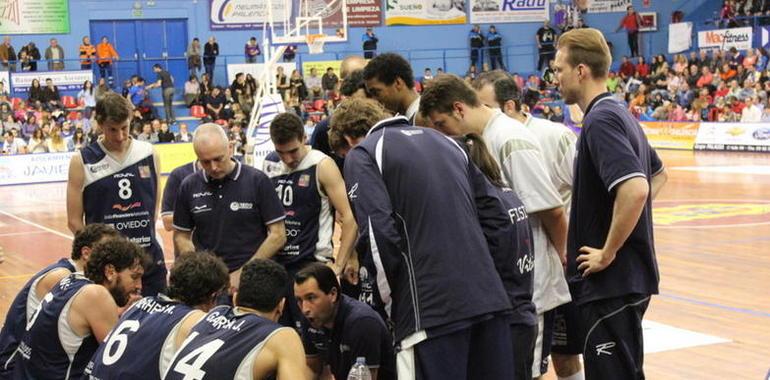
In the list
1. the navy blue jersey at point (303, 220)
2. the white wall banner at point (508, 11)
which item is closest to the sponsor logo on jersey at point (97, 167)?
the navy blue jersey at point (303, 220)

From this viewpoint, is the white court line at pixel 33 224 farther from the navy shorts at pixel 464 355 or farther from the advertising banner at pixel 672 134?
the advertising banner at pixel 672 134

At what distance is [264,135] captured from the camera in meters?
21.4

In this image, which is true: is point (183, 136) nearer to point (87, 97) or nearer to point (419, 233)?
Answer: point (87, 97)

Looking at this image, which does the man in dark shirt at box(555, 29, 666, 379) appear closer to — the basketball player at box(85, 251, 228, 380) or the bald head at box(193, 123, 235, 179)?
the basketball player at box(85, 251, 228, 380)

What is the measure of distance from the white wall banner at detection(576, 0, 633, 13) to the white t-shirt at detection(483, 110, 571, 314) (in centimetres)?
3708

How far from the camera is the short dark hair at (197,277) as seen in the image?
16.3 ft

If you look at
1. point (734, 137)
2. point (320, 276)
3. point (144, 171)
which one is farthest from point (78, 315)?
point (734, 137)

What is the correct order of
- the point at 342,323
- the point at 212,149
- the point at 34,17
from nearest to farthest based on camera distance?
the point at 342,323 → the point at 212,149 → the point at 34,17

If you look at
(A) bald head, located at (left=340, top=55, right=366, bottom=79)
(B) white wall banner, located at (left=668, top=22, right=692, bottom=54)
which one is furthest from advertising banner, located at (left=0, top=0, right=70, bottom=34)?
(A) bald head, located at (left=340, top=55, right=366, bottom=79)

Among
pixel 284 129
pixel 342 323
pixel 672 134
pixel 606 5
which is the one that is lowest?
pixel 672 134

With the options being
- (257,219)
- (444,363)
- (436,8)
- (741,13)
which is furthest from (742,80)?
(444,363)

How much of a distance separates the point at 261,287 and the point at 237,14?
33098mm

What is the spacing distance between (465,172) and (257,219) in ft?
8.78

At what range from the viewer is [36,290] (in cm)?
594
